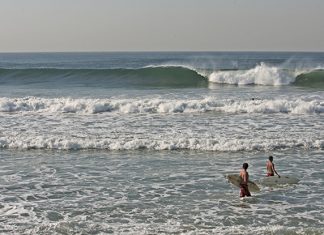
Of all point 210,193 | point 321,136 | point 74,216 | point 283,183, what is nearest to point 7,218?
point 74,216

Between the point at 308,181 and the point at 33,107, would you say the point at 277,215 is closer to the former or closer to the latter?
the point at 308,181

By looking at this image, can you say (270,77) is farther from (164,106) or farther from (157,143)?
(157,143)

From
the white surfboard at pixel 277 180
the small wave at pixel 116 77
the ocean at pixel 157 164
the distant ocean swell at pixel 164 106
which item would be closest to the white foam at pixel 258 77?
the small wave at pixel 116 77

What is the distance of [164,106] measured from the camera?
24125 mm

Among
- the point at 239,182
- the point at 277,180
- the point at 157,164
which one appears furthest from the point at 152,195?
the point at 277,180

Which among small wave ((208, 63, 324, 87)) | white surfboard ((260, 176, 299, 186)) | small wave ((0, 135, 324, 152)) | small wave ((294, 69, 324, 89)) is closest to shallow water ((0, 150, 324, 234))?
white surfboard ((260, 176, 299, 186))

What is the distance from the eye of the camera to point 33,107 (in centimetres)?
2580

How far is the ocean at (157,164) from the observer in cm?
995

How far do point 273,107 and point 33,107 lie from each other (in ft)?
39.4

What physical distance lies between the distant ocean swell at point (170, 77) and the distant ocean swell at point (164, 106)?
486 inches

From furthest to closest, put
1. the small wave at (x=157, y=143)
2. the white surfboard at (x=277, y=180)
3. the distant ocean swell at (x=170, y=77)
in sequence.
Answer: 1. the distant ocean swell at (x=170, y=77)
2. the small wave at (x=157, y=143)
3. the white surfboard at (x=277, y=180)

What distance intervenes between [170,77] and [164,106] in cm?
1845

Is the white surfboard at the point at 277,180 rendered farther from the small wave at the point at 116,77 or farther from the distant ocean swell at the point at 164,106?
the small wave at the point at 116,77

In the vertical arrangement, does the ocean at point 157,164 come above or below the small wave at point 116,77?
below
